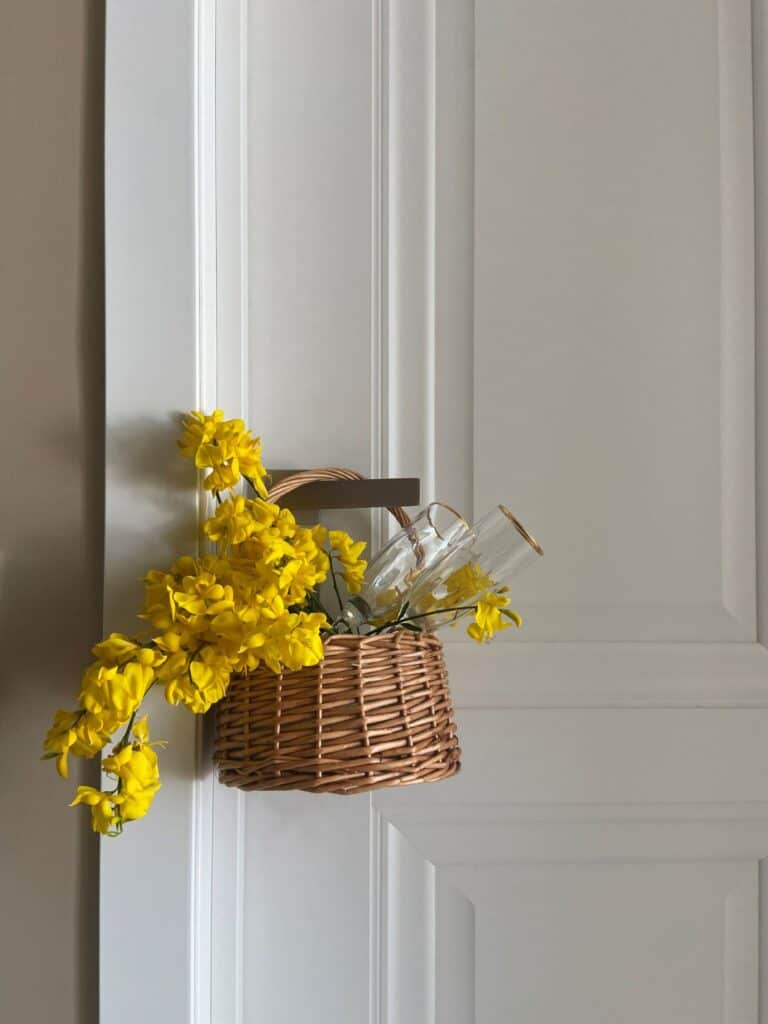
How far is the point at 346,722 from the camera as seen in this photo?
68 centimetres

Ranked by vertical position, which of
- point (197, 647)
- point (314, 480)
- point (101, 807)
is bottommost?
point (101, 807)

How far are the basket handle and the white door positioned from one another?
52 mm

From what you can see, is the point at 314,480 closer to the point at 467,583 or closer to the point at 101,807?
the point at 467,583

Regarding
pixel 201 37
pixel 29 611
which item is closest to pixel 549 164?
pixel 201 37

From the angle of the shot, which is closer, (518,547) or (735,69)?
(518,547)

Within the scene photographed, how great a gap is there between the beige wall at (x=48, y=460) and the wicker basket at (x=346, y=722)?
169 millimetres

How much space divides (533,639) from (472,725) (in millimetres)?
97

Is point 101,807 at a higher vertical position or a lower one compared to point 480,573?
lower

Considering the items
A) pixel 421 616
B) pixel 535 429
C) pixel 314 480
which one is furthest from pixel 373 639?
pixel 535 429

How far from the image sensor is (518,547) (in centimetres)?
74

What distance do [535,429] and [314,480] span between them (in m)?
0.22

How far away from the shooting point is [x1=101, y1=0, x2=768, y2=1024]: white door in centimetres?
87

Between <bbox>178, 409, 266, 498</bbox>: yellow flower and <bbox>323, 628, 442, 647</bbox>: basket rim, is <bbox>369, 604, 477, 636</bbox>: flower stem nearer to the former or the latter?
<bbox>323, 628, 442, 647</bbox>: basket rim

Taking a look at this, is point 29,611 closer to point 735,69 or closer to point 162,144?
point 162,144
